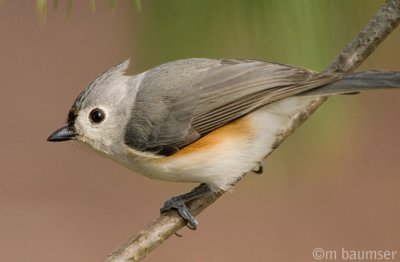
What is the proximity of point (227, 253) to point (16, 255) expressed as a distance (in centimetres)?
89

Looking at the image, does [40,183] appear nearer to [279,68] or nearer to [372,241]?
[372,241]

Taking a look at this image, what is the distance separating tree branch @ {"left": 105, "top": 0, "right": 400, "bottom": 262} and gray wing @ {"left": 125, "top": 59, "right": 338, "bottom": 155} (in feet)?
0.33

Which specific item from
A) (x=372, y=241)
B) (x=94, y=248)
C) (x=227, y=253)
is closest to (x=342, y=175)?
(x=372, y=241)

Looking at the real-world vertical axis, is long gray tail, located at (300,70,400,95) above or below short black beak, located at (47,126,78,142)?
above

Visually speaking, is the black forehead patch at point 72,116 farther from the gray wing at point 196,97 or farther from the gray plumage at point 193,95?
the gray wing at point 196,97

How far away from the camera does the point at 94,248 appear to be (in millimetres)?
3523

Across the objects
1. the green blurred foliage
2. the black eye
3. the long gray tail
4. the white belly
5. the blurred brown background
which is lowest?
the blurred brown background

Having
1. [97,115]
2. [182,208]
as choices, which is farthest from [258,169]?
[97,115]

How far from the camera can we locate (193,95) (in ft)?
7.24

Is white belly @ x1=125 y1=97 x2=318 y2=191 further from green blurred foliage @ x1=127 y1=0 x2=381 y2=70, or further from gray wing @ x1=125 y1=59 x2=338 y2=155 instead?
green blurred foliage @ x1=127 y1=0 x2=381 y2=70

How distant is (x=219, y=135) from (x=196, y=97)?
0.42 feet

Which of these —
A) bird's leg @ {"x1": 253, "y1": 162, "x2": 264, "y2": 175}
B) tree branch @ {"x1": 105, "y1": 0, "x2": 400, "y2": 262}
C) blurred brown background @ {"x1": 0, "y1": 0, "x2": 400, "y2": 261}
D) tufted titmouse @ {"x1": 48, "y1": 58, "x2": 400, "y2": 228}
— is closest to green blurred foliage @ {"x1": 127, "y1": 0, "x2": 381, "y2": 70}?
tree branch @ {"x1": 105, "y1": 0, "x2": 400, "y2": 262}

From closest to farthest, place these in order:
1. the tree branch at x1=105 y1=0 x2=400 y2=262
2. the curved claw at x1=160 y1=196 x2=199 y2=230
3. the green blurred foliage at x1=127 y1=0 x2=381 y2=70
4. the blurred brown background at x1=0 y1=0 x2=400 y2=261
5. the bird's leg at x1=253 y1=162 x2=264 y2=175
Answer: the green blurred foliage at x1=127 y1=0 x2=381 y2=70 → the tree branch at x1=105 y1=0 x2=400 y2=262 → the curved claw at x1=160 y1=196 x2=199 y2=230 → the bird's leg at x1=253 y1=162 x2=264 y2=175 → the blurred brown background at x1=0 y1=0 x2=400 y2=261

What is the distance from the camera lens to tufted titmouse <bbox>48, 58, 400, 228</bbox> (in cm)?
212
